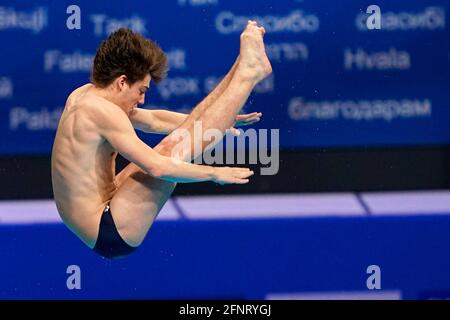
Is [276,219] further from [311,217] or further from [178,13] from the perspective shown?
[178,13]

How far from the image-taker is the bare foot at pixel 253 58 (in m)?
4.53

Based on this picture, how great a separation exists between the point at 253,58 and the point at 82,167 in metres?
0.88

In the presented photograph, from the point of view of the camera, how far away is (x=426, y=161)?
6273 millimetres

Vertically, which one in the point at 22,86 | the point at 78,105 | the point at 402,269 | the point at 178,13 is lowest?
the point at 402,269

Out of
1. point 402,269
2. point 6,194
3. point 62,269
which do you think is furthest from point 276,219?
point 6,194

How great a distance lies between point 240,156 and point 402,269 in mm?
1139

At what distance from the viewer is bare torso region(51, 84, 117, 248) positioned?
429 centimetres

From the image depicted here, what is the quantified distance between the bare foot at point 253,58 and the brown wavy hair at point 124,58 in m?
0.40

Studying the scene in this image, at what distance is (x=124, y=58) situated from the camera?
14.2 ft
